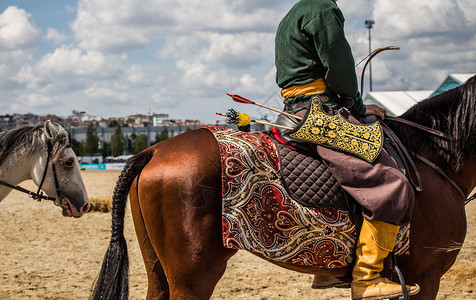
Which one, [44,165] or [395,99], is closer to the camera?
[44,165]

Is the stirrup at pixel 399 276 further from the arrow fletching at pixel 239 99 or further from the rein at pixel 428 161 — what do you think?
the arrow fletching at pixel 239 99

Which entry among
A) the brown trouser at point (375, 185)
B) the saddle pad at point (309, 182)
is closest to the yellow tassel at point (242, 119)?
the saddle pad at point (309, 182)

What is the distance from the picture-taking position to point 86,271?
7.61 meters

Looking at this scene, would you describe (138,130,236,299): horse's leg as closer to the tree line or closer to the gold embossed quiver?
the gold embossed quiver

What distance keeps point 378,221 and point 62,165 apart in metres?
3.84

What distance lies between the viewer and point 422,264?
3.54 meters

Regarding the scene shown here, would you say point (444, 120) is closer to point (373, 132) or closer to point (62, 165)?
point (373, 132)

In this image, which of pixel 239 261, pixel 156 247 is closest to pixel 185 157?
pixel 156 247

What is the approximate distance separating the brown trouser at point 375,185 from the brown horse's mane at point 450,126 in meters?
0.57

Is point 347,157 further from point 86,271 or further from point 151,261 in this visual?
point 86,271

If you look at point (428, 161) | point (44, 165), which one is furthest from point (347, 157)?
point (44, 165)

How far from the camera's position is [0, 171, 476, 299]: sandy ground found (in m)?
6.25

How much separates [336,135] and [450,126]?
3.59 feet

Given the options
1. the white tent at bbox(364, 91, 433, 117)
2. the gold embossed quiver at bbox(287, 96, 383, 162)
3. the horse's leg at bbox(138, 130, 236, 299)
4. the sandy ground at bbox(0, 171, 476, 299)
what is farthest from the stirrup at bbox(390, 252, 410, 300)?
the white tent at bbox(364, 91, 433, 117)
